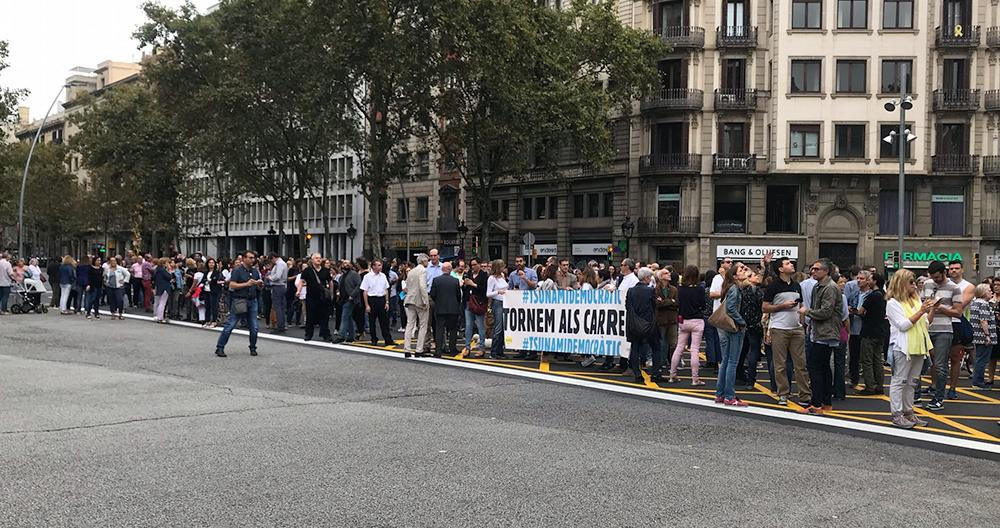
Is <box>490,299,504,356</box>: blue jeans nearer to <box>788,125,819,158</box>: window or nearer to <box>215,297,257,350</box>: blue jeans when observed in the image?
<box>215,297,257,350</box>: blue jeans

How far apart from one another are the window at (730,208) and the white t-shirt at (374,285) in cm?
2987

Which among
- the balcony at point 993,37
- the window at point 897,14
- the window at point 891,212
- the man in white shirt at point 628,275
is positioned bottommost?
the man in white shirt at point 628,275

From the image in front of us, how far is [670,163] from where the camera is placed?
44219 millimetres

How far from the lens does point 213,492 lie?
6.17m

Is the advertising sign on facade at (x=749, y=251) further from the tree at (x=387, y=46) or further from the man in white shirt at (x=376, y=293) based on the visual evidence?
the man in white shirt at (x=376, y=293)

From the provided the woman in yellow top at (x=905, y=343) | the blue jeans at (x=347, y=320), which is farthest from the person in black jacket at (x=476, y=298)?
the woman in yellow top at (x=905, y=343)

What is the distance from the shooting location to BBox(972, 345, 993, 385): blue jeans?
13133 mm

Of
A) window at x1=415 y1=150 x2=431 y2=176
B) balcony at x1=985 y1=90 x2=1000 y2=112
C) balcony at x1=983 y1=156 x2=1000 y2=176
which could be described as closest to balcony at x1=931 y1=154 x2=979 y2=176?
balcony at x1=983 y1=156 x2=1000 y2=176

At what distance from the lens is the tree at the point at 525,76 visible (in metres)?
31.4

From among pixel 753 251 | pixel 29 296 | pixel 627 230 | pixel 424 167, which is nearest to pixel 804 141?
pixel 753 251

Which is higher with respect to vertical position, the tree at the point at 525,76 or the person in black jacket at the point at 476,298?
the tree at the point at 525,76

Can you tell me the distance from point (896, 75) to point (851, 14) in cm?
377

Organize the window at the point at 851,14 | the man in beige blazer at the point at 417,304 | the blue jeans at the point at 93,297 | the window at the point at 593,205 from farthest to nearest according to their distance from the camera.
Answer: the window at the point at 593,205 < the window at the point at 851,14 < the blue jeans at the point at 93,297 < the man in beige blazer at the point at 417,304

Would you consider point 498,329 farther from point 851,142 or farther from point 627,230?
point 851,142
